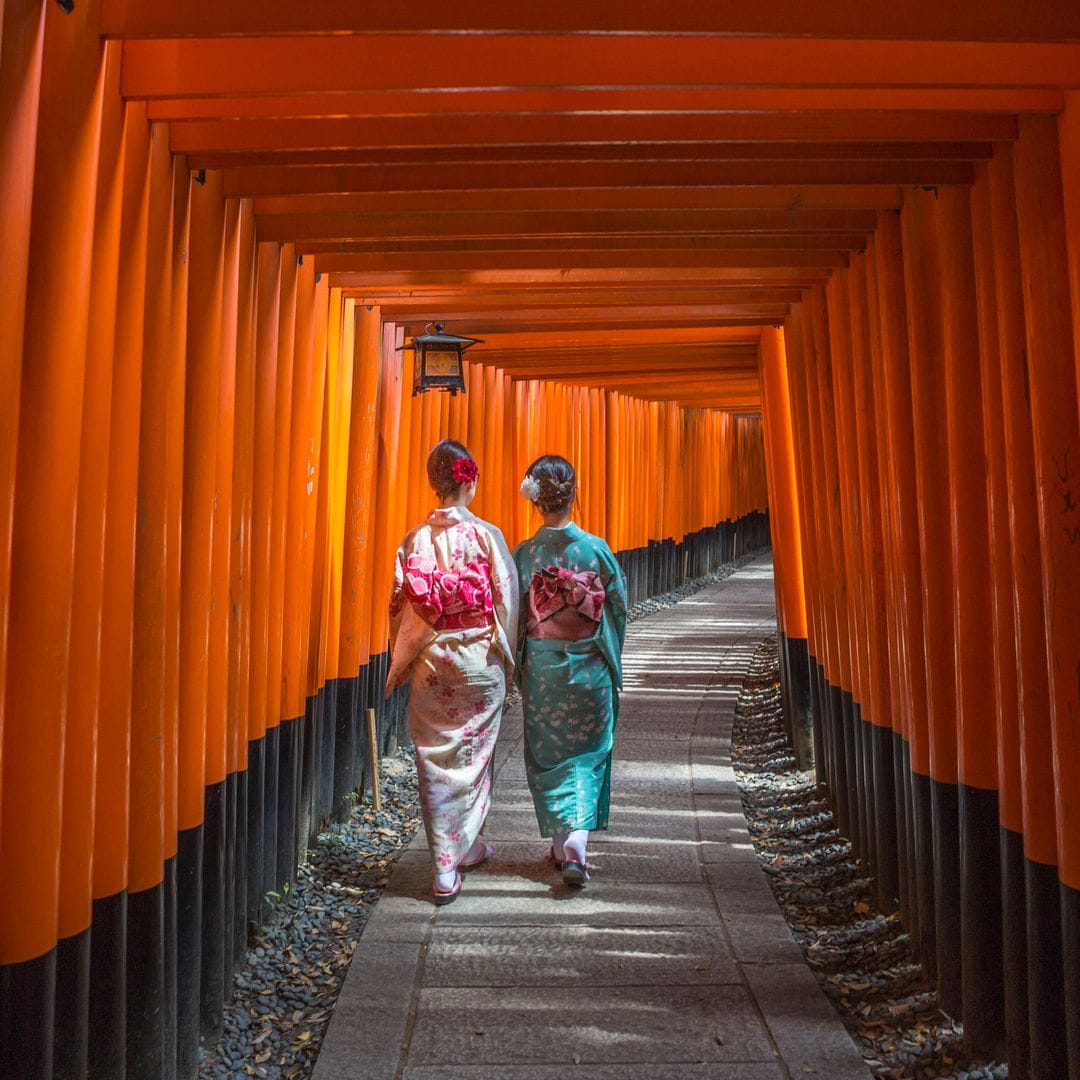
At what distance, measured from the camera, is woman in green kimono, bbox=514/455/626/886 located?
488 cm

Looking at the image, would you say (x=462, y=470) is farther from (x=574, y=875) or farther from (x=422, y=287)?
(x=574, y=875)

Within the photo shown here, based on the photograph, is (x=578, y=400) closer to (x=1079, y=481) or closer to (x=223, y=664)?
(x=223, y=664)

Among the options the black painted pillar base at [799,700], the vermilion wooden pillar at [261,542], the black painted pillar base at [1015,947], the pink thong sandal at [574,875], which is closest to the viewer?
the black painted pillar base at [1015,947]

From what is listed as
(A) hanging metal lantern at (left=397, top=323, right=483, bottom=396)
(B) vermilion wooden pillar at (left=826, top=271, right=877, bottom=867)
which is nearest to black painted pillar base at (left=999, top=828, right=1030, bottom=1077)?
(B) vermilion wooden pillar at (left=826, top=271, right=877, bottom=867)

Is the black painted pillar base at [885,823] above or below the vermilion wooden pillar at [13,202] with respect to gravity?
below

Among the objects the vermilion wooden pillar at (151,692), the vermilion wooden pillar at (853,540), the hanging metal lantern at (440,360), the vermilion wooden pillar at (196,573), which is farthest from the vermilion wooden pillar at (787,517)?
the vermilion wooden pillar at (151,692)

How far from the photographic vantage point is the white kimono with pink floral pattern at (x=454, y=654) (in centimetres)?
475

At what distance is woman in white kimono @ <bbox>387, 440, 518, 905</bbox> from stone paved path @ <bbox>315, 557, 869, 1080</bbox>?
38cm

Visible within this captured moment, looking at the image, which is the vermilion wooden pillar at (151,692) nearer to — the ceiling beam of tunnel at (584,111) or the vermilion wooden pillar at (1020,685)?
the ceiling beam of tunnel at (584,111)

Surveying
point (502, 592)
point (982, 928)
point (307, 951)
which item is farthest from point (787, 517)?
point (307, 951)

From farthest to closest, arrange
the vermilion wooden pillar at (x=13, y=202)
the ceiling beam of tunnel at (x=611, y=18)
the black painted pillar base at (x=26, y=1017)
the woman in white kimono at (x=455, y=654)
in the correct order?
the woman in white kimono at (x=455, y=654) < the ceiling beam of tunnel at (x=611, y=18) < the black painted pillar base at (x=26, y=1017) < the vermilion wooden pillar at (x=13, y=202)

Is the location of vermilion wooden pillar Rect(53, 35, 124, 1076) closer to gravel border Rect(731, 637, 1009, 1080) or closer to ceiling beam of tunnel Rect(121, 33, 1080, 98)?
ceiling beam of tunnel Rect(121, 33, 1080, 98)

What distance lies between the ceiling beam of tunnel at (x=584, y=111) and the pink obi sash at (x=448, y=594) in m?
1.37

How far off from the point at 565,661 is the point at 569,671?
5cm
